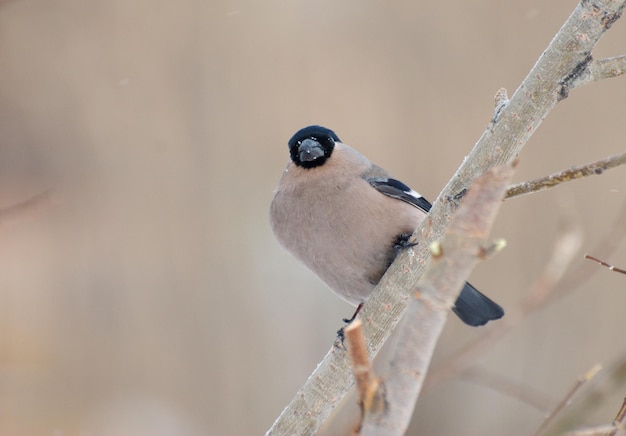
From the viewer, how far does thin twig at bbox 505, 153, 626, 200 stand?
1044mm

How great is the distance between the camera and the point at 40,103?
3.82 metres

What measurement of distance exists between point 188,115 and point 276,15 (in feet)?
2.42

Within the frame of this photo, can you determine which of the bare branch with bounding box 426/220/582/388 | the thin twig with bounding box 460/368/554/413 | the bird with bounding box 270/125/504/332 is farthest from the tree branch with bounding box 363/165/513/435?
the bird with bounding box 270/125/504/332

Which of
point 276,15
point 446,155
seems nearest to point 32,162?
point 276,15

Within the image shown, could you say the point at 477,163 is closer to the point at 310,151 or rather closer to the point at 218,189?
the point at 310,151

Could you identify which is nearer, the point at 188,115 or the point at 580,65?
the point at 580,65

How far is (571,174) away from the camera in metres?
1.13

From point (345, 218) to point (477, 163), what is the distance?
0.68m

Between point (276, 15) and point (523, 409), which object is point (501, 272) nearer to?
point (523, 409)

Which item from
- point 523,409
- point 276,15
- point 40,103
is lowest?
point 523,409

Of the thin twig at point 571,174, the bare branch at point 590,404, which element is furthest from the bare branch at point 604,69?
the bare branch at point 590,404

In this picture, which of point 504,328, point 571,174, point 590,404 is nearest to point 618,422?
point 590,404

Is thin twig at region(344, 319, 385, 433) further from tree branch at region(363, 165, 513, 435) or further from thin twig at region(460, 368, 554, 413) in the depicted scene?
thin twig at region(460, 368, 554, 413)

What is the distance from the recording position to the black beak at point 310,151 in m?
2.21
